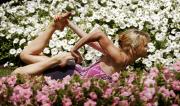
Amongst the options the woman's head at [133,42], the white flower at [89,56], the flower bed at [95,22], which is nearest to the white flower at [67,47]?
the flower bed at [95,22]

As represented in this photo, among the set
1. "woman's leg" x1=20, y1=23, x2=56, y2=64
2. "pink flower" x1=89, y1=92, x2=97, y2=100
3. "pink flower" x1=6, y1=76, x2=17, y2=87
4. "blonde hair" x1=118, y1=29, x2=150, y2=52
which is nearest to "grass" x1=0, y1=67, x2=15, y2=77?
"woman's leg" x1=20, y1=23, x2=56, y2=64

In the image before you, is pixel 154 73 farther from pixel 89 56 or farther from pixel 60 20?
pixel 89 56

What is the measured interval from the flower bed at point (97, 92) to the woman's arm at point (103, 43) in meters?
1.13

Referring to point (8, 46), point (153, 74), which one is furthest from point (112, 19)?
point (153, 74)

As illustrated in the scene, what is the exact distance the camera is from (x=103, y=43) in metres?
6.40

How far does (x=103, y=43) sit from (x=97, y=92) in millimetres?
1469

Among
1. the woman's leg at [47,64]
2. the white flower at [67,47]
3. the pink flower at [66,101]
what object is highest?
the white flower at [67,47]

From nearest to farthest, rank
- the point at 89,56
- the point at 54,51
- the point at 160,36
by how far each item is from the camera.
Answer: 1. the point at 89,56
2. the point at 54,51
3. the point at 160,36

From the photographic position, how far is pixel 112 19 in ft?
32.0

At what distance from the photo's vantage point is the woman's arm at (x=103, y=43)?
6.36 metres

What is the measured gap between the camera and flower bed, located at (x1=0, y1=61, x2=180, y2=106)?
4.95 meters

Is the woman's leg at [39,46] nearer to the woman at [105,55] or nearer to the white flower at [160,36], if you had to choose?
the woman at [105,55]

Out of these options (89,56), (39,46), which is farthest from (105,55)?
(89,56)

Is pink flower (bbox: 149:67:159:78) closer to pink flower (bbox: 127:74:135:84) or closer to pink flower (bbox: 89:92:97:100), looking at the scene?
pink flower (bbox: 127:74:135:84)
